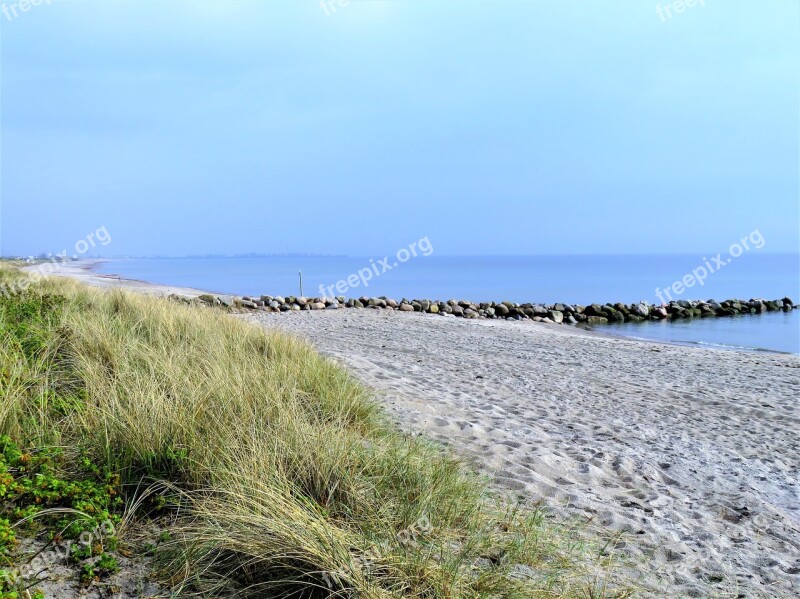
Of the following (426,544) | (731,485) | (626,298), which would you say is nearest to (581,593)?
(426,544)

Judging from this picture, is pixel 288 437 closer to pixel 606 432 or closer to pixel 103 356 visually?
pixel 103 356

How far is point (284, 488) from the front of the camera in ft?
10.1

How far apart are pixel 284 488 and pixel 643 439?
4.24 meters

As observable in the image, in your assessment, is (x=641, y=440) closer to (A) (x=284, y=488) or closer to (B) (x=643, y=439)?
(B) (x=643, y=439)

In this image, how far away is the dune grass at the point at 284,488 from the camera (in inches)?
100

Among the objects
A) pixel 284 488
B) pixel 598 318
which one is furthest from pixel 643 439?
pixel 598 318

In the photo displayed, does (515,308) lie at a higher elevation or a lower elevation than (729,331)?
higher

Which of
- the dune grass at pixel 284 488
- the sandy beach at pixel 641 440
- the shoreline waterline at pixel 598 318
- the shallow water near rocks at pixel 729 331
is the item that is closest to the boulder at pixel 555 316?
the shoreline waterline at pixel 598 318

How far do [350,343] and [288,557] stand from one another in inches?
370

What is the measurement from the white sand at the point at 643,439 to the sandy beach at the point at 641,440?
0.6 inches

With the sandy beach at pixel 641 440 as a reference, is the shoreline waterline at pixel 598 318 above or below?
above

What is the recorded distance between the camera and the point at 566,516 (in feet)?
12.7

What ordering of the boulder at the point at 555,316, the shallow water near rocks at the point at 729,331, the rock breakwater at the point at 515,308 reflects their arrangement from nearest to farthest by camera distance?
1. the shallow water near rocks at the point at 729,331
2. the rock breakwater at the point at 515,308
3. the boulder at the point at 555,316

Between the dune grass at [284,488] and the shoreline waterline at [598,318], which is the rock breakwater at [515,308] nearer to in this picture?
the shoreline waterline at [598,318]
